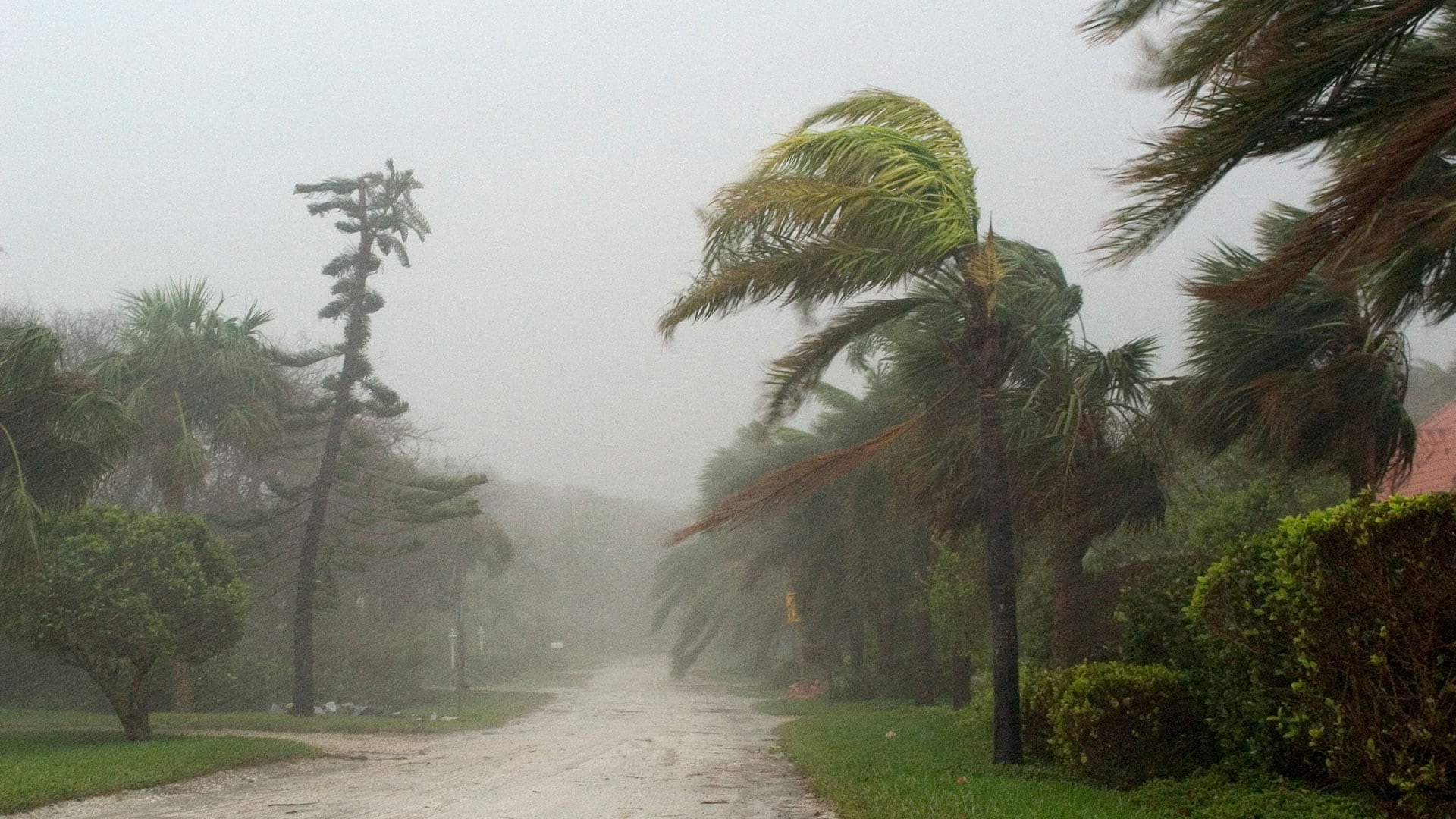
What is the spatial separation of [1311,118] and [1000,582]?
618 centimetres

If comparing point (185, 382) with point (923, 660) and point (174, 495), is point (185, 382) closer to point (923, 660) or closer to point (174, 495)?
point (174, 495)

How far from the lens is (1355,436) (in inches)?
425

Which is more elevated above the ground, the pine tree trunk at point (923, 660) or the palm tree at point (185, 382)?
the palm tree at point (185, 382)

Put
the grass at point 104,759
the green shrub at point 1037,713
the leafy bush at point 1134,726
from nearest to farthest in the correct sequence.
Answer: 1. the leafy bush at point 1134,726
2. the green shrub at point 1037,713
3. the grass at point 104,759

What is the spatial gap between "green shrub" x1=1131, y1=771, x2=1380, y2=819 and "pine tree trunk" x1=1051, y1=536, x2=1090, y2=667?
14.0 ft

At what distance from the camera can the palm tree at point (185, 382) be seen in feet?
80.0

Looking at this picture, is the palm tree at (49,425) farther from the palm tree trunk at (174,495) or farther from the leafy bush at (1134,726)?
the leafy bush at (1134,726)

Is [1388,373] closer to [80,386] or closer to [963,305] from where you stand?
[963,305]

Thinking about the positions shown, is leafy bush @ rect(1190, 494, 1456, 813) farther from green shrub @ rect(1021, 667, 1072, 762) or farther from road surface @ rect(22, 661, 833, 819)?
road surface @ rect(22, 661, 833, 819)

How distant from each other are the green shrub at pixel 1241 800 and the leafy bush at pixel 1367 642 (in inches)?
8.8

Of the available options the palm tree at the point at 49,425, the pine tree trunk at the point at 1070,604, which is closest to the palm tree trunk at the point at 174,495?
the palm tree at the point at 49,425

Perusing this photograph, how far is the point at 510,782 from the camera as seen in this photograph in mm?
12734

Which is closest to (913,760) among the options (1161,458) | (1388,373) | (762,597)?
(1161,458)

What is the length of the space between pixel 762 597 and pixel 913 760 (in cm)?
3121
